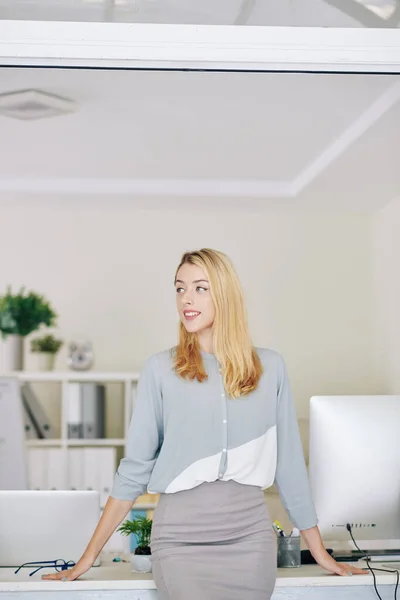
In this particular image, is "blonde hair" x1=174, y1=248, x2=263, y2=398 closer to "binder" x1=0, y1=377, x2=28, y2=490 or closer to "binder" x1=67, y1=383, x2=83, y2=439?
"binder" x1=0, y1=377, x2=28, y2=490

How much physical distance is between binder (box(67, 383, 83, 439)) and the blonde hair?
11.7 ft

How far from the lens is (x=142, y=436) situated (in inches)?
81.4

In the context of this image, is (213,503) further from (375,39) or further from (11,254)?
(11,254)

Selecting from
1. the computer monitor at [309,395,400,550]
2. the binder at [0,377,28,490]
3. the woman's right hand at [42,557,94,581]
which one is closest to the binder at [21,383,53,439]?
the binder at [0,377,28,490]

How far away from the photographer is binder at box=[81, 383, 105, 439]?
5594 mm

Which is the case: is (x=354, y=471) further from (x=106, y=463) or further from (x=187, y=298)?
(x=106, y=463)

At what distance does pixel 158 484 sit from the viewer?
6.62ft

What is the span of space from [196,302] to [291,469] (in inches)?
20.2

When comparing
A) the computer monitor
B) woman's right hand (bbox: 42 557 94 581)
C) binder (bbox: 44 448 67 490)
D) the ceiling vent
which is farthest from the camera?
binder (bbox: 44 448 67 490)

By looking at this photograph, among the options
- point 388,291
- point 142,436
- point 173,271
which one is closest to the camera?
point 142,436

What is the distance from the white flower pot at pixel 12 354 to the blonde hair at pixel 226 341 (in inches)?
152

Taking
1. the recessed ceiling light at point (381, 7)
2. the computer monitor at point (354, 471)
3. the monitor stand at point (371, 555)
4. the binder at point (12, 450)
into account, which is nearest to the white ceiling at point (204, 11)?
the recessed ceiling light at point (381, 7)

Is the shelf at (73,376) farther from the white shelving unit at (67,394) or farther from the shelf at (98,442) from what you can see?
the shelf at (98,442)

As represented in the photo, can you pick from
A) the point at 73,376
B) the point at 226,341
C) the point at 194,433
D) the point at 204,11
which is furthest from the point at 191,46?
the point at 73,376
